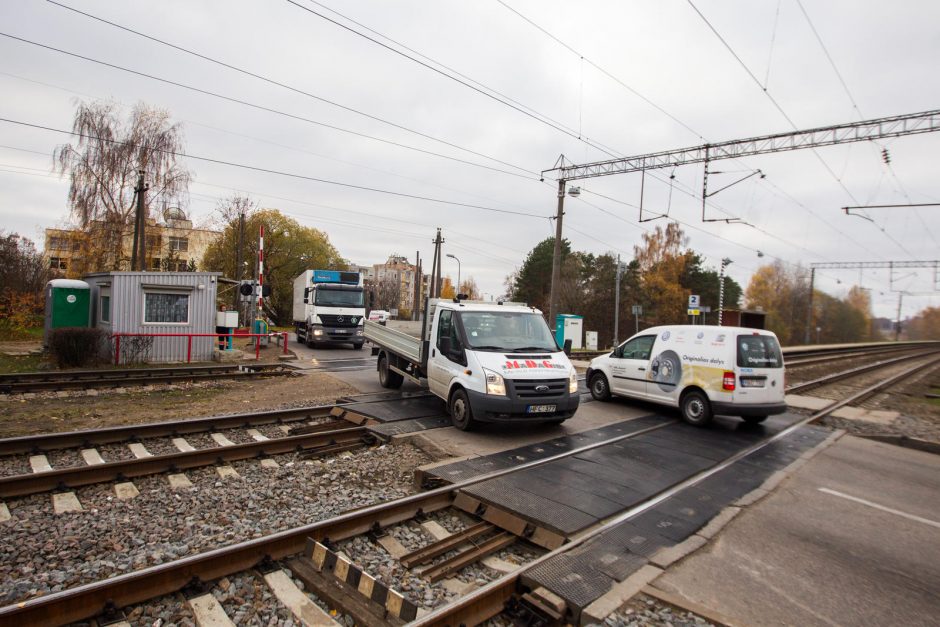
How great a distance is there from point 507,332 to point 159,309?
12.7 m

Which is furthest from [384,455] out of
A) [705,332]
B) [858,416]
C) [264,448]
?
[858,416]

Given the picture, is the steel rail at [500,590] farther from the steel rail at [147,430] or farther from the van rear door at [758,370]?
the steel rail at [147,430]

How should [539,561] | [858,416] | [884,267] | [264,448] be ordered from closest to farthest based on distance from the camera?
[539,561] → [264,448] → [858,416] → [884,267]

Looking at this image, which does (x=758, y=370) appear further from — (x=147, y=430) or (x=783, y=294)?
(x=783, y=294)

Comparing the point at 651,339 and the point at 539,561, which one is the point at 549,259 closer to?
the point at 651,339

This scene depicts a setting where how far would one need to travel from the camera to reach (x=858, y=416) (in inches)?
465

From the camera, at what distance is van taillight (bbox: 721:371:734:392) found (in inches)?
355

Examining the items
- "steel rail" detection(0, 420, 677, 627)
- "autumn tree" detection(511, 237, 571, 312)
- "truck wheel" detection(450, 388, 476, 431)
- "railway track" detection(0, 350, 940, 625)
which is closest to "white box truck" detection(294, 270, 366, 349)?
"truck wheel" detection(450, 388, 476, 431)

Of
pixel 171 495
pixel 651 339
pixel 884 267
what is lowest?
pixel 171 495

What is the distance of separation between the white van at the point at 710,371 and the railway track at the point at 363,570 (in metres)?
4.04

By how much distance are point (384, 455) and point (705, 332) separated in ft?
20.8

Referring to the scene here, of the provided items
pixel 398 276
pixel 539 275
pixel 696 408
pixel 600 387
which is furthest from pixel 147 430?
pixel 398 276

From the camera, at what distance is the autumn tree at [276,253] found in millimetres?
45719

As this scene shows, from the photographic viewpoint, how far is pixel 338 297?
22.5m
